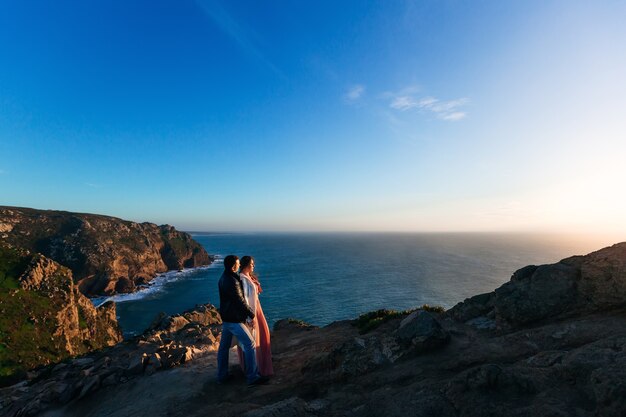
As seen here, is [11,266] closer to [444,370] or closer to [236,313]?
[236,313]

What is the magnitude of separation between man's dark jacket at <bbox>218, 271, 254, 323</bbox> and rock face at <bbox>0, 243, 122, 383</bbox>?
199 ft

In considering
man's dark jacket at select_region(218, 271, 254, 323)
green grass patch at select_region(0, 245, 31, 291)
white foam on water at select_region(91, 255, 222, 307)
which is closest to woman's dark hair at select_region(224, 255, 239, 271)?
man's dark jacket at select_region(218, 271, 254, 323)

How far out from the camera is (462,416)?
565 cm

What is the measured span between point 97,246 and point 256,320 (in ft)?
465

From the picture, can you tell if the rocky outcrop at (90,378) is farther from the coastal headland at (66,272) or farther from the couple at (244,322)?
the coastal headland at (66,272)

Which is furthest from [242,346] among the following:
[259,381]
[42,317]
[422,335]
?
[42,317]

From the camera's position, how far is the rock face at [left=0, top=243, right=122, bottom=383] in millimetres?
54438

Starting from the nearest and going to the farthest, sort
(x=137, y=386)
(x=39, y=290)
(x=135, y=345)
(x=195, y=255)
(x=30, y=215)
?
(x=137, y=386) → (x=135, y=345) → (x=39, y=290) → (x=30, y=215) → (x=195, y=255)

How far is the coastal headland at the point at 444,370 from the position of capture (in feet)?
19.4

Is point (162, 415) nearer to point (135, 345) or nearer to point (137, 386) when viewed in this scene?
point (137, 386)

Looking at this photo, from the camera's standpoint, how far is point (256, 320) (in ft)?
32.4

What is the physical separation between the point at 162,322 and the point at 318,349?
65.7ft

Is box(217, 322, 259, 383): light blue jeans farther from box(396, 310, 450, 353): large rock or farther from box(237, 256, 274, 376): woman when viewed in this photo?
box(396, 310, 450, 353): large rock

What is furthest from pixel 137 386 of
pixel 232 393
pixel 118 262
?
pixel 118 262
